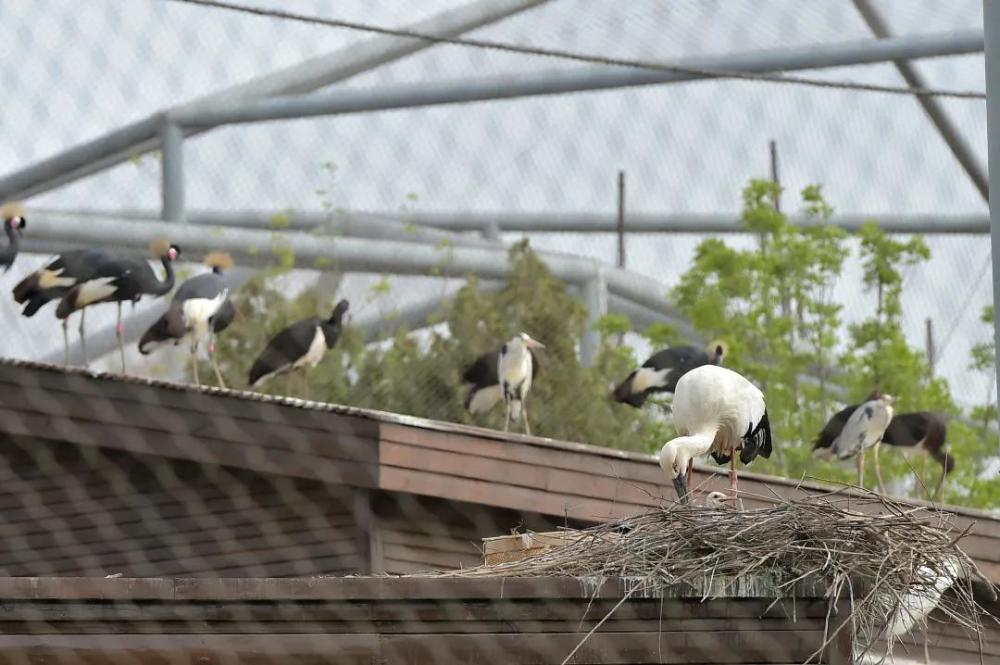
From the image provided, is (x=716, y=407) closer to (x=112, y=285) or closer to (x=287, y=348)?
(x=112, y=285)

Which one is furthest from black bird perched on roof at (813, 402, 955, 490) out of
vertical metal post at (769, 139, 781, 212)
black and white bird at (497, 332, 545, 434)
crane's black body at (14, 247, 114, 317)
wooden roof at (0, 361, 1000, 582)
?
vertical metal post at (769, 139, 781, 212)

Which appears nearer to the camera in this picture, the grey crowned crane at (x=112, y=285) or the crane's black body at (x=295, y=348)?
the grey crowned crane at (x=112, y=285)

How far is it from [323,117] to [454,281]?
463cm

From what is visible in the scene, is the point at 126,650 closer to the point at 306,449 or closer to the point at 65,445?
the point at 306,449

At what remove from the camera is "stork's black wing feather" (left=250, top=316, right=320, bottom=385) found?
28.5ft

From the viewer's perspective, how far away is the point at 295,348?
869 cm

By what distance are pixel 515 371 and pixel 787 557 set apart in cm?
511

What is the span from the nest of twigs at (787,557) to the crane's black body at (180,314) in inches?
157

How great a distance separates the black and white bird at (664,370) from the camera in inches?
346

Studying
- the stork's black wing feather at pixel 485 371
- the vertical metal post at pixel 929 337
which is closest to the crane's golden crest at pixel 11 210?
the stork's black wing feather at pixel 485 371

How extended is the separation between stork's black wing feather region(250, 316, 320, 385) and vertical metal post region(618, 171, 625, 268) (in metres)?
4.95

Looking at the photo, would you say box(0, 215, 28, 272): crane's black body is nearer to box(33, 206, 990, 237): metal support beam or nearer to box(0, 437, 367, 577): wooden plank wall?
box(0, 437, 367, 577): wooden plank wall

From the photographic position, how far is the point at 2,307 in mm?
7961

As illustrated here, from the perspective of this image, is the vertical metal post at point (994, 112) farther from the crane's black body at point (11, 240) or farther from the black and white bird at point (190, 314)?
the crane's black body at point (11, 240)
